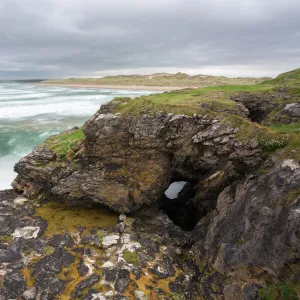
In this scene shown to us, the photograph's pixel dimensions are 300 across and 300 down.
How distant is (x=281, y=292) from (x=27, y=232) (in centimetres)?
1366

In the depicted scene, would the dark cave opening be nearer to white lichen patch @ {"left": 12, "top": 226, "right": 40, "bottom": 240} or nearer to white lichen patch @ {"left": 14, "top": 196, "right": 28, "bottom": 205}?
white lichen patch @ {"left": 12, "top": 226, "right": 40, "bottom": 240}

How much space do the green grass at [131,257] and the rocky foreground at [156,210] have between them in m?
0.06

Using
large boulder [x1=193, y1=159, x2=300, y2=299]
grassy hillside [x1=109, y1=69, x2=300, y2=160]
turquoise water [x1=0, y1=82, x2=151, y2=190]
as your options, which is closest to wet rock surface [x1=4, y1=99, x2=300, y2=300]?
large boulder [x1=193, y1=159, x2=300, y2=299]

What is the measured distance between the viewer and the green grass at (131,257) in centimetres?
1412

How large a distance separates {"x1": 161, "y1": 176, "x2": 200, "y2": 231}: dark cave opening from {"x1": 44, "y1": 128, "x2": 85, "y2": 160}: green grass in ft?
27.7

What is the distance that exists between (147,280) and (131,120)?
9.38 metres

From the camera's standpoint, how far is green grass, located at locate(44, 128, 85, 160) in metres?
19.8

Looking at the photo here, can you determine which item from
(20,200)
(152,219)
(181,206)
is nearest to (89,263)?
(152,219)

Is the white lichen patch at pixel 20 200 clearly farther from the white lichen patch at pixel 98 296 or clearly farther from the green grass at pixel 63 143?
the white lichen patch at pixel 98 296

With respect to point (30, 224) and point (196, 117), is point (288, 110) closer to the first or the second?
point (196, 117)

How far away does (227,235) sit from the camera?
13.2 meters

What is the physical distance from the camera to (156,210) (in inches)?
769

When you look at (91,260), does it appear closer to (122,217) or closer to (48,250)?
(48,250)

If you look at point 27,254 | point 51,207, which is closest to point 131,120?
point 51,207
